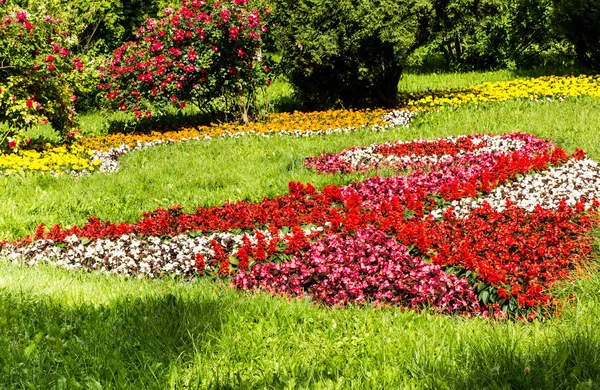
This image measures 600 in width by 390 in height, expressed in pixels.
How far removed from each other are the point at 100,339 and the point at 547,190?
453cm

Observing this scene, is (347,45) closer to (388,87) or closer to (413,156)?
(388,87)

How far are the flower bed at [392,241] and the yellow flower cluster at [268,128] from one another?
14.4 feet

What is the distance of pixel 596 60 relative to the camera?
17.1 m

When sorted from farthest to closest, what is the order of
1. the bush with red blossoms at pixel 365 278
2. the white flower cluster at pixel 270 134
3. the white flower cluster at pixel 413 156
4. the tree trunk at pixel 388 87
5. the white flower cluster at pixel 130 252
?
1. the tree trunk at pixel 388 87
2. the white flower cluster at pixel 270 134
3. the white flower cluster at pixel 413 156
4. the white flower cluster at pixel 130 252
5. the bush with red blossoms at pixel 365 278

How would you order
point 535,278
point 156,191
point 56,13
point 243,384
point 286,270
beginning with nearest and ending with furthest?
point 243,384 < point 535,278 < point 286,270 < point 156,191 < point 56,13

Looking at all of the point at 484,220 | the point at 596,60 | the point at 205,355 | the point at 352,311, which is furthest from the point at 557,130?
the point at 596,60

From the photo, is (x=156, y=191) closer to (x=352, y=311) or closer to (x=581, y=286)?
(x=352, y=311)

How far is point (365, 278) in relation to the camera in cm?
458

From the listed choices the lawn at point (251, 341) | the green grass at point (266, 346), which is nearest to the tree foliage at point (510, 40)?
the lawn at point (251, 341)

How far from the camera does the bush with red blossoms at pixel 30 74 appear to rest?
1008 centimetres

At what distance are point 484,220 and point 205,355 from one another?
320cm

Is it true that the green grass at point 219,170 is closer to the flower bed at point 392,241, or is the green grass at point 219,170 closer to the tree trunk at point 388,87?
the flower bed at point 392,241

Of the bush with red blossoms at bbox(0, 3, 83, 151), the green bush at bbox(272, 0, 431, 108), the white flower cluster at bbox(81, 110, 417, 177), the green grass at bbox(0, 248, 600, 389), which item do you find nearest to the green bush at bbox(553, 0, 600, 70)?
the green bush at bbox(272, 0, 431, 108)

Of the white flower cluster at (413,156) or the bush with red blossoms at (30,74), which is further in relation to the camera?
the bush with red blossoms at (30,74)
